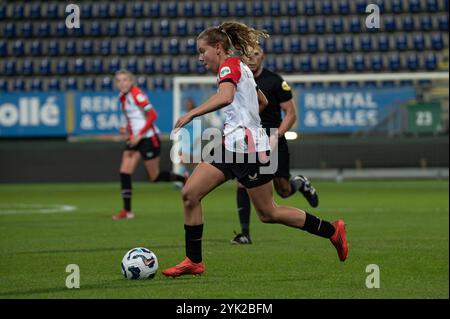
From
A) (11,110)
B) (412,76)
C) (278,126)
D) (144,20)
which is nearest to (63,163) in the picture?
(11,110)

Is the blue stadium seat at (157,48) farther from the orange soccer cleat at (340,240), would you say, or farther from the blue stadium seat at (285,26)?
the orange soccer cleat at (340,240)

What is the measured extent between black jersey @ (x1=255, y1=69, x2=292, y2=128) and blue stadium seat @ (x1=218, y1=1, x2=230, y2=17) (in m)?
18.7

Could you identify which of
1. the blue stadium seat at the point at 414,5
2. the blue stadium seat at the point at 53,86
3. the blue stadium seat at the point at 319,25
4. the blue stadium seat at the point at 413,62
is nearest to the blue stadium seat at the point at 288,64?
the blue stadium seat at the point at 319,25

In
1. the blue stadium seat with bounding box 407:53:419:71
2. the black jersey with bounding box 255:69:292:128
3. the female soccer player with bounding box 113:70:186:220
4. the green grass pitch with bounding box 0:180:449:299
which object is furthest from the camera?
the blue stadium seat with bounding box 407:53:419:71

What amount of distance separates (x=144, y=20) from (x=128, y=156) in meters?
15.2

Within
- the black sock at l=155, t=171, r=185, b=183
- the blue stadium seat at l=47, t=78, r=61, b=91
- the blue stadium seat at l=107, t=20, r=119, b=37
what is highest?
the blue stadium seat at l=107, t=20, r=119, b=37

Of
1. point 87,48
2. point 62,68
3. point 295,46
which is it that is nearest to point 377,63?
point 295,46

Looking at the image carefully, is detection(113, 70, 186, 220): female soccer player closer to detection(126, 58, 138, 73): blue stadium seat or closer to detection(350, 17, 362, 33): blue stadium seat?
detection(126, 58, 138, 73): blue stadium seat

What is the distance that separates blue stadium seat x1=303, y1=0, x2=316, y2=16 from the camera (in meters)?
28.8

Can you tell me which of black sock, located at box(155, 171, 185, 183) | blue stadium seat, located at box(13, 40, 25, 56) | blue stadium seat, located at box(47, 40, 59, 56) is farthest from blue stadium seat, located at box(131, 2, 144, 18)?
black sock, located at box(155, 171, 185, 183)

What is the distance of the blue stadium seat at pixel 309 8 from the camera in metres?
28.8

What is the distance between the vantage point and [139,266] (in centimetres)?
743

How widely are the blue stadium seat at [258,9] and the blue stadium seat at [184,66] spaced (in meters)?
2.57

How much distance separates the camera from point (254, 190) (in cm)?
775
